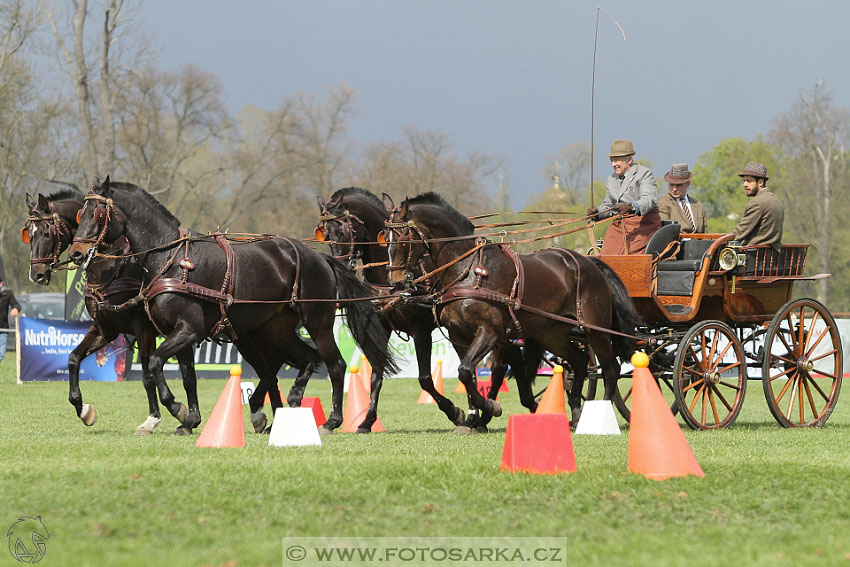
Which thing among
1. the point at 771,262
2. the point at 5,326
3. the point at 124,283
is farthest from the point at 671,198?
the point at 5,326

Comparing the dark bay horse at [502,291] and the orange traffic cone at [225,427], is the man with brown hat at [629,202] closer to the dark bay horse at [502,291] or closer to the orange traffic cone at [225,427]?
the dark bay horse at [502,291]

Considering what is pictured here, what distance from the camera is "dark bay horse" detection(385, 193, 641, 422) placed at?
10266 mm

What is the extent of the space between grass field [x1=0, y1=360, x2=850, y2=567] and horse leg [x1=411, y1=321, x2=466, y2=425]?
71.3 inches

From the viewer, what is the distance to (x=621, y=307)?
36.7 feet

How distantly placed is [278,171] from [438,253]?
33970mm

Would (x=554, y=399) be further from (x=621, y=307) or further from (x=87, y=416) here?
(x=87, y=416)

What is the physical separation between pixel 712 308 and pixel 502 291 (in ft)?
8.30

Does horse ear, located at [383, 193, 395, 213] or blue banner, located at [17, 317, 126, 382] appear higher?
horse ear, located at [383, 193, 395, 213]

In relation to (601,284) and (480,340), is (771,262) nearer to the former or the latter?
(601,284)

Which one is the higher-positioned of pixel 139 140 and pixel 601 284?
pixel 139 140

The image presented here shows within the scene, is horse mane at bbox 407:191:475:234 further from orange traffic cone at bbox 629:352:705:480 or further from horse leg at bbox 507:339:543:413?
orange traffic cone at bbox 629:352:705:480

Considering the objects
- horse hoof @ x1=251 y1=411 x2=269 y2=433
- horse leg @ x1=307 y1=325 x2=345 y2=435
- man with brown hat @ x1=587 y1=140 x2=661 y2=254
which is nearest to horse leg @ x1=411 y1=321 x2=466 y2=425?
horse leg @ x1=307 y1=325 x2=345 y2=435

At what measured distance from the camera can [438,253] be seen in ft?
34.5

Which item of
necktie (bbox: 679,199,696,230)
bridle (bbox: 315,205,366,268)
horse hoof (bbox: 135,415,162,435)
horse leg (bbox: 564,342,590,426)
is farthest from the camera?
necktie (bbox: 679,199,696,230)
